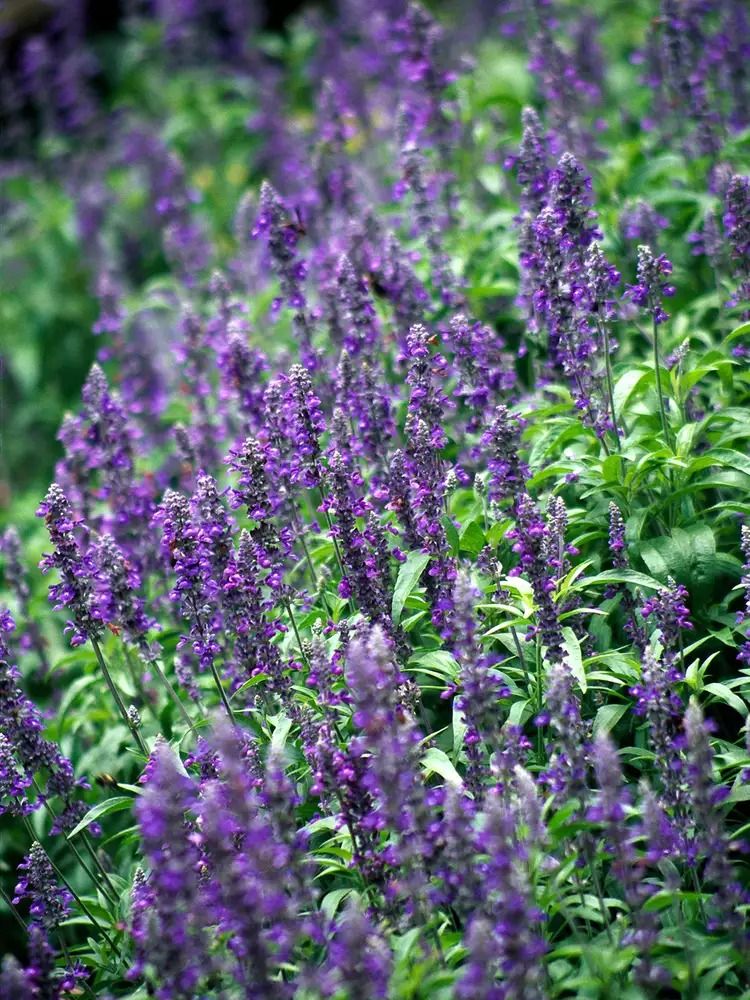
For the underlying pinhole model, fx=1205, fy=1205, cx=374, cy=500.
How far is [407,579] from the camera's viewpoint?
6.52m

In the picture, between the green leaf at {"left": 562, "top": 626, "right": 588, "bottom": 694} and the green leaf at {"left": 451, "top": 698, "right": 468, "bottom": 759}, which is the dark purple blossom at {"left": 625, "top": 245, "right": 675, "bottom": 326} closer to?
the green leaf at {"left": 562, "top": 626, "right": 588, "bottom": 694}

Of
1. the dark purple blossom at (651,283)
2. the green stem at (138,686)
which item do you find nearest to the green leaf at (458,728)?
the dark purple blossom at (651,283)

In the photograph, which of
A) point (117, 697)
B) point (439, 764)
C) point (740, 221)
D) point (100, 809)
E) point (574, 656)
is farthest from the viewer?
point (740, 221)

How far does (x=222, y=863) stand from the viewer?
473cm

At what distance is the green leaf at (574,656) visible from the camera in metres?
6.08

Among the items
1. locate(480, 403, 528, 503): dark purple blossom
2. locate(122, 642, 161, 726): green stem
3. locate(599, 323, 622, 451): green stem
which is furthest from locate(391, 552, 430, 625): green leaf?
locate(122, 642, 161, 726): green stem

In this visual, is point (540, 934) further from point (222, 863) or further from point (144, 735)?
point (144, 735)

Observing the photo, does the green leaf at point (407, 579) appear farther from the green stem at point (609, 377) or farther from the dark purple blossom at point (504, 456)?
the green stem at point (609, 377)

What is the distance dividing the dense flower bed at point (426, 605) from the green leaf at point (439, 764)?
2 centimetres

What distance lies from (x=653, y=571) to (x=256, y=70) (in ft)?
43.1

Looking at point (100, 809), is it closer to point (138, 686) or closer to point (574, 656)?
point (138, 686)

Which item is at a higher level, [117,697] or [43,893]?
[117,697]

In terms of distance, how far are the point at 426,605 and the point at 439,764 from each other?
1156 mm

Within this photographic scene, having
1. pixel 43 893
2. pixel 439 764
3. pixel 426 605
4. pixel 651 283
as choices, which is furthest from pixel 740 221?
pixel 43 893
